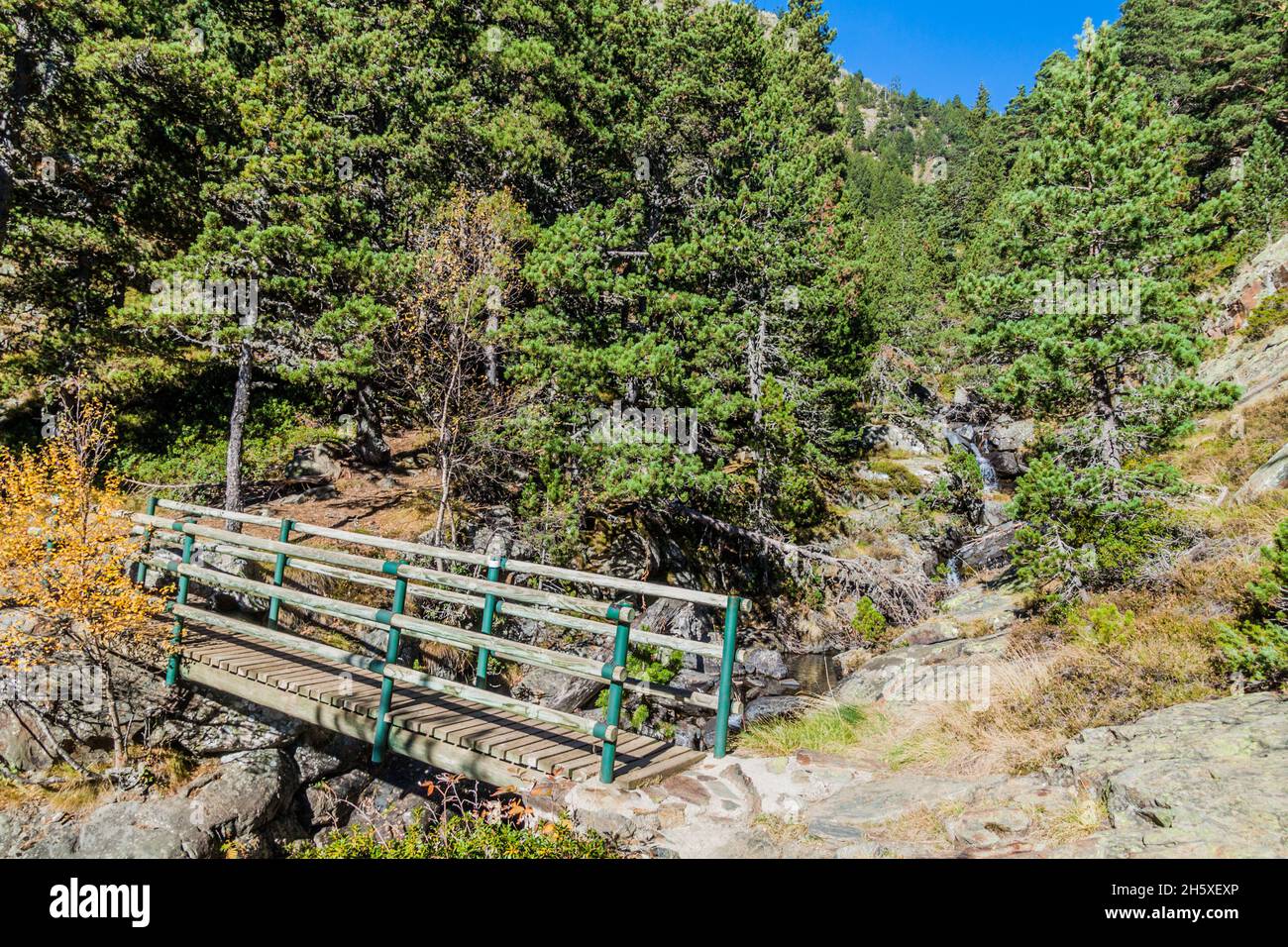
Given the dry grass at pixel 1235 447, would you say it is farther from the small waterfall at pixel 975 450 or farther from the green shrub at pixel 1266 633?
the small waterfall at pixel 975 450

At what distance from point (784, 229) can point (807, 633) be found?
12.6 m

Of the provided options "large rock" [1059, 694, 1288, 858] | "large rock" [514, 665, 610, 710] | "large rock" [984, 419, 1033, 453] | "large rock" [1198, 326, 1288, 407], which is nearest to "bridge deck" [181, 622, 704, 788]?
"large rock" [1059, 694, 1288, 858]

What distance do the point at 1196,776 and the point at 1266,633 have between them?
8.24ft

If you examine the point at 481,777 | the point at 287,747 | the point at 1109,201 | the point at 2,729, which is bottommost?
the point at 287,747

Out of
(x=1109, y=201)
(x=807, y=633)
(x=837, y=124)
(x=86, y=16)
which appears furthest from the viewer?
(x=837, y=124)

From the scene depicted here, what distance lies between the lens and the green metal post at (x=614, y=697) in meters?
6.27

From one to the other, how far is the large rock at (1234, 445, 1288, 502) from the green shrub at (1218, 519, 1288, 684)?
7064mm

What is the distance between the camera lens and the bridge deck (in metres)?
6.71

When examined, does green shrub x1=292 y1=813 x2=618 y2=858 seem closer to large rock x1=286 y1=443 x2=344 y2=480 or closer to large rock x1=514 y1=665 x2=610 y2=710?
large rock x1=514 y1=665 x2=610 y2=710

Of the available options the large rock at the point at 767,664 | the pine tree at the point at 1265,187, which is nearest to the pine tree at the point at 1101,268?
the large rock at the point at 767,664

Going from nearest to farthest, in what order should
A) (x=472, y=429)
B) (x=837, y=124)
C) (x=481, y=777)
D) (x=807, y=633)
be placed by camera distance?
(x=481, y=777), (x=472, y=429), (x=807, y=633), (x=837, y=124)
